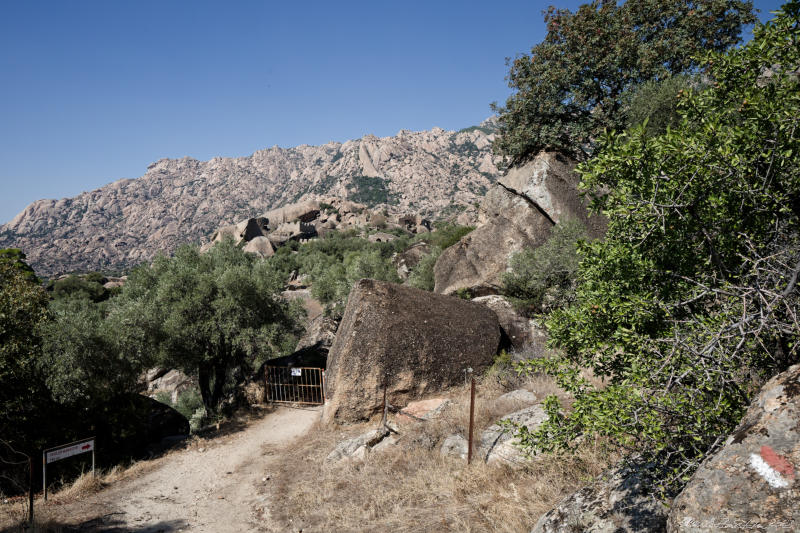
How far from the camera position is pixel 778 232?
11.1 ft

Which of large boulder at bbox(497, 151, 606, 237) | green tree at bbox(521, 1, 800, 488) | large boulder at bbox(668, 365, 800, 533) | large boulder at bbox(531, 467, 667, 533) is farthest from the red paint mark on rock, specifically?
large boulder at bbox(497, 151, 606, 237)

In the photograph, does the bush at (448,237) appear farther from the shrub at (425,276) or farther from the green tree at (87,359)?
the green tree at (87,359)

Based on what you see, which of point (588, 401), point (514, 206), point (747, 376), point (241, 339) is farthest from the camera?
point (514, 206)

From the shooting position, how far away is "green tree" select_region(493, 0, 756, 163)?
17.5 meters

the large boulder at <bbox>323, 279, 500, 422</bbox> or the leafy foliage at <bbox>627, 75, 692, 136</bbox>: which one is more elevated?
the leafy foliage at <bbox>627, 75, 692, 136</bbox>

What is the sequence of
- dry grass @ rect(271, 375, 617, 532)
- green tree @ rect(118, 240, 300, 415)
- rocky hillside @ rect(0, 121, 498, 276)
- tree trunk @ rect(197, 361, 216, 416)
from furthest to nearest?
rocky hillside @ rect(0, 121, 498, 276) < tree trunk @ rect(197, 361, 216, 416) < green tree @ rect(118, 240, 300, 415) < dry grass @ rect(271, 375, 617, 532)

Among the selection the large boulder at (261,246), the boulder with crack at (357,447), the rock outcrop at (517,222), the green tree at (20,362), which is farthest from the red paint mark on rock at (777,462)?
the large boulder at (261,246)

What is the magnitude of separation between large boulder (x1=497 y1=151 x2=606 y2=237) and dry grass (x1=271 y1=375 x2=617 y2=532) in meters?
10.1

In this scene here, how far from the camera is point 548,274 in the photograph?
600 inches

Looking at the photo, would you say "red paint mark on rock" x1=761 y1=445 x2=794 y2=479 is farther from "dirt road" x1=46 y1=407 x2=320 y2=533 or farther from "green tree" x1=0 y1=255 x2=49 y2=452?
"green tree" x1=0 y1=255 x2=49 y2=452

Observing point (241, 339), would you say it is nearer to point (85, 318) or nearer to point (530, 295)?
point (85, 318)

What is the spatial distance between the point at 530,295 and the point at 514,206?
5178 millimetres

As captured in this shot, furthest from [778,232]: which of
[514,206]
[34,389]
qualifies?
[514,206]

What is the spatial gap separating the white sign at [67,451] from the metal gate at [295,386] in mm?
7768
